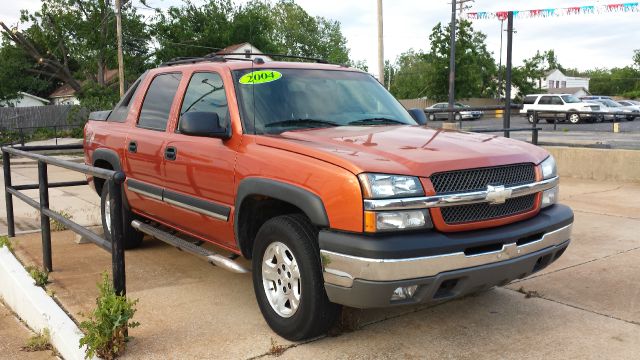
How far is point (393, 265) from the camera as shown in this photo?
9.96 ft

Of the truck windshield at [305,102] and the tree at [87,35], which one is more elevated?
the tree at [87,35]

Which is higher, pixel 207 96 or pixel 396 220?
pixel 207 96

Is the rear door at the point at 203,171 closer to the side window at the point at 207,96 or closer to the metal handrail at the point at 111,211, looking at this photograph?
the side window at the point at 207,96

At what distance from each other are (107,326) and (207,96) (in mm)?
1984

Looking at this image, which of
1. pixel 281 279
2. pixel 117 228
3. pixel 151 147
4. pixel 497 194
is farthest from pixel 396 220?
pixel 151 147

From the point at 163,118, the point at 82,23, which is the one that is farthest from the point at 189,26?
the point at 163,118

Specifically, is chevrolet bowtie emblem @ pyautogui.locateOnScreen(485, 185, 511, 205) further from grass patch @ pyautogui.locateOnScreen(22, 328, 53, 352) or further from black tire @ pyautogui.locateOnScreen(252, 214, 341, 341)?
grass patch @ pyautogui.locateOnScreen(22, 328, 53, 352)

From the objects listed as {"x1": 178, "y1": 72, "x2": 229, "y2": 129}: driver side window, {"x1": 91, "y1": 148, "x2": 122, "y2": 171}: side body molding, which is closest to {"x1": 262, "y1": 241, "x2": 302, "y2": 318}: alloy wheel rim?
{"x1": 178, "y1": 72, "x2": 229, "y2": 129}: driver side window

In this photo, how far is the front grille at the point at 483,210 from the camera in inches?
129

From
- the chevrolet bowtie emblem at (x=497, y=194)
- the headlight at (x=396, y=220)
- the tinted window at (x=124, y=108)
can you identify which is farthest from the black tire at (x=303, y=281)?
the tinted window at (x=124, y=108)

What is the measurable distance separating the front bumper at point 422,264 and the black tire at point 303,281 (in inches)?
5.2

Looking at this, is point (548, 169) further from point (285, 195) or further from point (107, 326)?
point (107, 326)

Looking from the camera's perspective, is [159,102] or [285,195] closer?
[285,195]

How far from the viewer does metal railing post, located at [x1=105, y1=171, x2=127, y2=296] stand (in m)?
3.41
